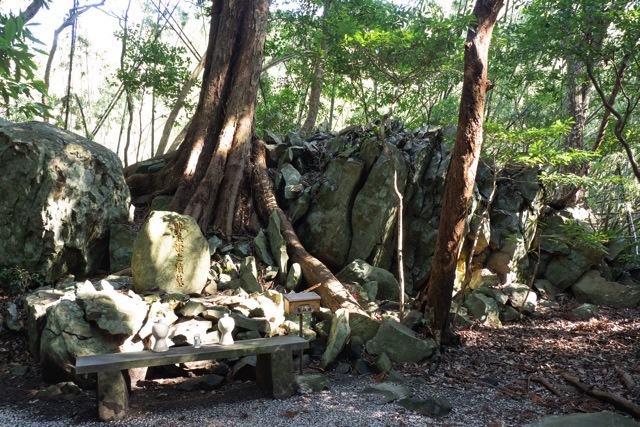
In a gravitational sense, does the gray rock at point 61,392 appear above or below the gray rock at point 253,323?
below

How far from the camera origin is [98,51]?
22094mm

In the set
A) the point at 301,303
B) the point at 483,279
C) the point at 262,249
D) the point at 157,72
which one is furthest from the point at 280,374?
the point at 157,72

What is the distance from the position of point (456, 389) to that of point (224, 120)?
6020 millimetres

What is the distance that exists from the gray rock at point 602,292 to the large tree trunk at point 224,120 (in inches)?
271

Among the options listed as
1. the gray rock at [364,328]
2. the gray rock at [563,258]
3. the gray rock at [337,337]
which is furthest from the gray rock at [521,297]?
the gray rock at [337,337]

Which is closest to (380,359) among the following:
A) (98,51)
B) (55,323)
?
(55,323)

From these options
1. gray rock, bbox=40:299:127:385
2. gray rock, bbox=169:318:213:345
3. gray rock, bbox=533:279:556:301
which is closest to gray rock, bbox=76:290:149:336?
gray rock, bbox=40:299:127:385

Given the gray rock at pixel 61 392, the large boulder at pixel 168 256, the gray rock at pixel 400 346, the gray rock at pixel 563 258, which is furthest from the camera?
the gray rock at pixel 563 258

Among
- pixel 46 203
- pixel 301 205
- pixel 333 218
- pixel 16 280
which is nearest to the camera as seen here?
pixel 16 280

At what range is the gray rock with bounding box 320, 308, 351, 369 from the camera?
5551mm

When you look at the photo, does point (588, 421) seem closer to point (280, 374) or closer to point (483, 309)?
point (280, 374)

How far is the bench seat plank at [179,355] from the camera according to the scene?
397 cm

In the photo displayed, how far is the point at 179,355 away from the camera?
4.22 meters

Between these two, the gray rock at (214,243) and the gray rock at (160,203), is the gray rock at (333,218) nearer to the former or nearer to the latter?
the gray rock at (214,243)
